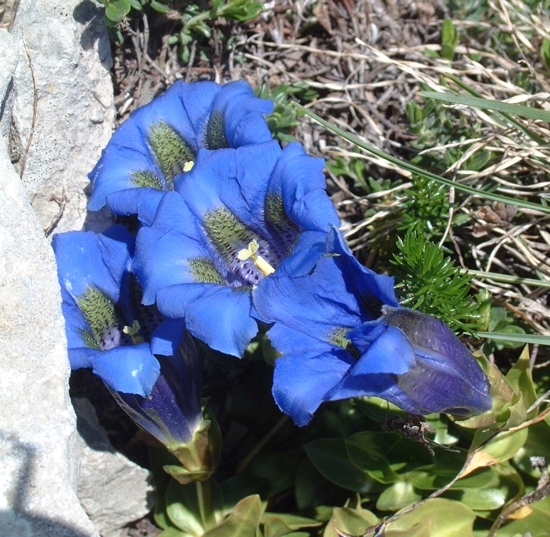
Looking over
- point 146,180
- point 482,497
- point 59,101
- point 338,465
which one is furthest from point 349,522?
point 59,101

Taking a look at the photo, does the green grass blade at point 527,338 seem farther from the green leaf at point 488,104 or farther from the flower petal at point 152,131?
the flower petal at point 152,131

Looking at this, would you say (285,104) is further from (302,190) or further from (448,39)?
(302,190)

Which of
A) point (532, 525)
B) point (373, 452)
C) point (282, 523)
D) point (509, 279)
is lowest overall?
point (532, 525)

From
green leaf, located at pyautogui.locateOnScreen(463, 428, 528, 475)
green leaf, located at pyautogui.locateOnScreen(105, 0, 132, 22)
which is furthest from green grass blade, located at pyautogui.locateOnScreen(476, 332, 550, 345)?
green leaf, located at pyautogui.locateOnScreen(105, 0, 132, 22)

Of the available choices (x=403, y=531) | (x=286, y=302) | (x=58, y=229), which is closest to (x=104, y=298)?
(x=58, y=229)

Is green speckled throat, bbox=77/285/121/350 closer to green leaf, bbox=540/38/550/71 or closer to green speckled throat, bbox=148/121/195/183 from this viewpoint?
green speckled throat, bbox=148/121/195/183

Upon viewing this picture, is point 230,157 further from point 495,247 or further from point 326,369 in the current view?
point 495,247
